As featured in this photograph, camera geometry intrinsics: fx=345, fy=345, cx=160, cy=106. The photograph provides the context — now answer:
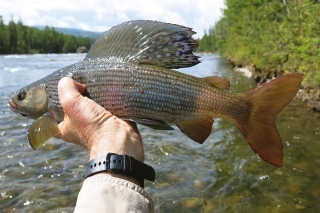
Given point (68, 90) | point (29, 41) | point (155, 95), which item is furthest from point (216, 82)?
point (29, 41)

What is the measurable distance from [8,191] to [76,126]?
4.43m

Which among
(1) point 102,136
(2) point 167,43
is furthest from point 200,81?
(1) point 102,136

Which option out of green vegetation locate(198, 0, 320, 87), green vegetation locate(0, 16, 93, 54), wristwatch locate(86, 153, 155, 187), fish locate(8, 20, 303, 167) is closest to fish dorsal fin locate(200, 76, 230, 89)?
fish locate(8, 20, 303, 167)

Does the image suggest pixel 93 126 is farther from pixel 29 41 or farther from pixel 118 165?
pixel 29 41

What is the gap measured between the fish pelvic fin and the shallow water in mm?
3566

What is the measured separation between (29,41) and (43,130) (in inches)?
5029

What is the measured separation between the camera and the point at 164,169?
7.38 m

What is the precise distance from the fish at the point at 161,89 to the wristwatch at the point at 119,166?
1.38ft

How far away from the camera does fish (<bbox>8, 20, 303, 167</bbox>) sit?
2.62 meters

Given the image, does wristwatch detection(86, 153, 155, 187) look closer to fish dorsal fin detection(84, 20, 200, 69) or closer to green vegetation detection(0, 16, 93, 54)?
fish dorsal fin detection(84, 20, 200, 69)

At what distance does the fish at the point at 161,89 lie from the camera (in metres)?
2.62

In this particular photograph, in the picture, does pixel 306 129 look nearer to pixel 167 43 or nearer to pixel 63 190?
pixel 63 190

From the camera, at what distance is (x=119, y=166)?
2207mm

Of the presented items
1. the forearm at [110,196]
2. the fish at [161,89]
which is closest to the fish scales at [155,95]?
the fish at [161,89]
